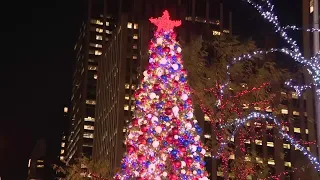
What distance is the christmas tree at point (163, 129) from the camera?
1050 cm

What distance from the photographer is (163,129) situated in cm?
1059

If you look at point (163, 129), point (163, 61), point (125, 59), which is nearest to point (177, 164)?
point (163, 129)

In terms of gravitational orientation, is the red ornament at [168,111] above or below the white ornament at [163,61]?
below

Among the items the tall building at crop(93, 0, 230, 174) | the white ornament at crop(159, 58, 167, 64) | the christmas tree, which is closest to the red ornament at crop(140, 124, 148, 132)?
the christmas tree

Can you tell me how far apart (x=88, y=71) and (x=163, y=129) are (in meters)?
71.2

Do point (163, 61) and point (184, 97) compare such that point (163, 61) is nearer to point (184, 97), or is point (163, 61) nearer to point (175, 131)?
point (184, 97)

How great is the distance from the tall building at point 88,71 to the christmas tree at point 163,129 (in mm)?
64559

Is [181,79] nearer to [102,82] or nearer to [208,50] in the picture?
[208,50]

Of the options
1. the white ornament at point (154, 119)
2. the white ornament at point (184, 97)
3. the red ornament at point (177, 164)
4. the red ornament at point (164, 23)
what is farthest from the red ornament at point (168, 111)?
the red ornament at point (164, 23)

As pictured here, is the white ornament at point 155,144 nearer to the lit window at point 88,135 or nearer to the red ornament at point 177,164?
the red ornament at point 177,164

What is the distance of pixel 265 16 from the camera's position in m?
9.94

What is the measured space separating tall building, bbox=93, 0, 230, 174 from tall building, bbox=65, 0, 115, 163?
166 inches

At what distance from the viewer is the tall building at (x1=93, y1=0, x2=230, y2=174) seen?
2167 inches

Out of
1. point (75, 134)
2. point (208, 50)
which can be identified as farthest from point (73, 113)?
point (208, 50)
